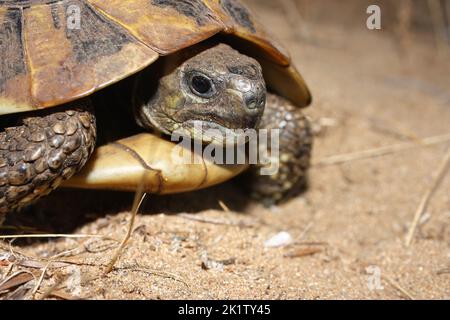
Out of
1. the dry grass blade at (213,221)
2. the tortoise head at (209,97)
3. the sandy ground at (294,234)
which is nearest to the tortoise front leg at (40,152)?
the sandy ground at (294,234)

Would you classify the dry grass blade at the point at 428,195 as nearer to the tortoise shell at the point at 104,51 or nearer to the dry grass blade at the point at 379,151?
the dry grass blade at the point at 379,151

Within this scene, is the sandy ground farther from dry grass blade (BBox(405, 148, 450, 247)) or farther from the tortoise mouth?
the tortoise mouth

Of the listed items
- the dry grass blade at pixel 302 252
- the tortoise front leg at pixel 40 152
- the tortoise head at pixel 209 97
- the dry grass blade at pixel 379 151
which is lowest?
the dry grass blade at pixel 379 151

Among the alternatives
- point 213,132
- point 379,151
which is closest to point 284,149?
point 213,132

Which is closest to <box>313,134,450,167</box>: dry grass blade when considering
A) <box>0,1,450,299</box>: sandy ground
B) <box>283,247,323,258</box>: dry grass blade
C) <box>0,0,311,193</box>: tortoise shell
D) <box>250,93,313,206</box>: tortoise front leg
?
<box>0,1,450,299</box>: sandy ground

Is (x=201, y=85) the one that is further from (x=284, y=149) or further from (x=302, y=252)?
(x=302, y=252)
